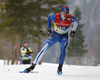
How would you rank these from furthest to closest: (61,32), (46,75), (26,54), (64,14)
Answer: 1. (26,54)
2. (61,32)
3. (64,14)
4. (46,75)

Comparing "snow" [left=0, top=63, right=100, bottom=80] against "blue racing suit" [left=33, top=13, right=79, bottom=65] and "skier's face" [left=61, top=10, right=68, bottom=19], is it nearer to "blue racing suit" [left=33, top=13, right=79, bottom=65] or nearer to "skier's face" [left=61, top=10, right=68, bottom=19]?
"blue racing suit" [left=33, top=13, right=79, bottom=65]

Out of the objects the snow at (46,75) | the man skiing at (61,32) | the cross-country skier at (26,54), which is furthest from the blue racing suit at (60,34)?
the cross-country skier at (26,54)

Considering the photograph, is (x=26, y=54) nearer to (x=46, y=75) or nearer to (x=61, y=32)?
(x=61, y=32)

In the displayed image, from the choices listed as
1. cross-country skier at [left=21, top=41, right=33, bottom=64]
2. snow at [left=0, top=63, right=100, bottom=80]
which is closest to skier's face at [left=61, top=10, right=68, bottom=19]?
snow at [left=0, top=63, right=100, bottom=80]

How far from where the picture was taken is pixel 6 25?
1686cm

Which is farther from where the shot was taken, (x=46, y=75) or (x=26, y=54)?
(x=26, y=54)

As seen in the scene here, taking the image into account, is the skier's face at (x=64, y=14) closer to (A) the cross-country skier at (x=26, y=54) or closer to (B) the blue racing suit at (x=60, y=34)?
(B) the blue racing suit at (x=60, y=34)

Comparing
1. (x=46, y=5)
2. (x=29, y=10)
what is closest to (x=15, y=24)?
(x=29, y=10)

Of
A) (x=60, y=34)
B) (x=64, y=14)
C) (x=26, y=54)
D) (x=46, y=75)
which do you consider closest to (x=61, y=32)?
(x=60, y=34)

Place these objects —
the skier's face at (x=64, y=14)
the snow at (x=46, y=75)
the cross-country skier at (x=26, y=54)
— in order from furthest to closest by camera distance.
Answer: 1. the cross-country skier at (x=26, y=54)
2. the skier's face at (x=64, y=14)
3. the snow at (x=46, y=75)

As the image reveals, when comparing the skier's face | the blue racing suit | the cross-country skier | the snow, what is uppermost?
the skier's face

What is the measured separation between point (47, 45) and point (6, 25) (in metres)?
11.7

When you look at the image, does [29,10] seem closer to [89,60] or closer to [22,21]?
[22,21]

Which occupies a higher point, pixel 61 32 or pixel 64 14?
pixel 64 14
